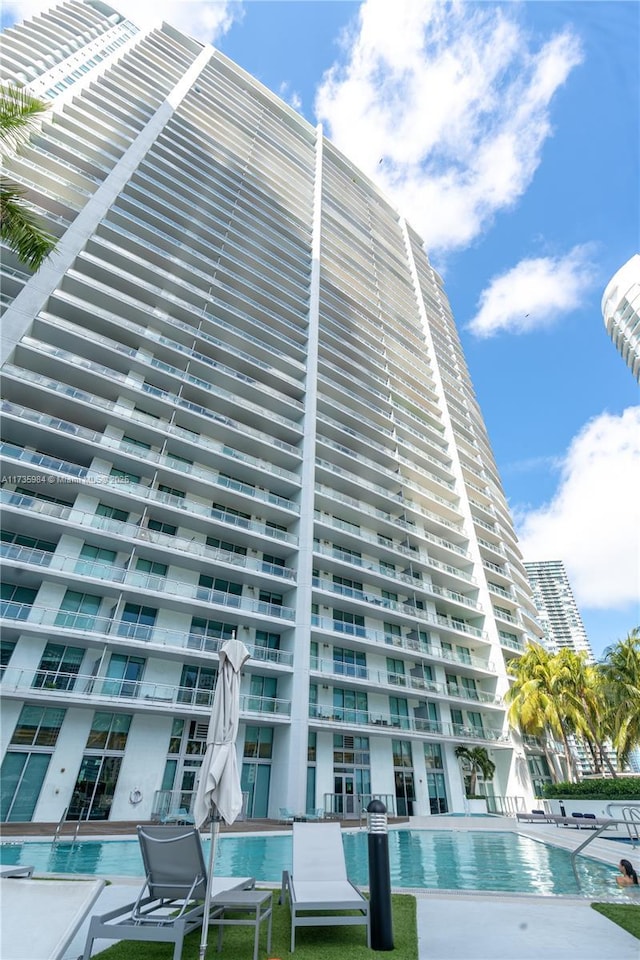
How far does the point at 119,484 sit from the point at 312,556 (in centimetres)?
1026

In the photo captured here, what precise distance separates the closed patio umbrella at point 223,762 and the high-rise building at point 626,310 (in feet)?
269

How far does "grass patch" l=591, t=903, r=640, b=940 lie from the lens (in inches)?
180

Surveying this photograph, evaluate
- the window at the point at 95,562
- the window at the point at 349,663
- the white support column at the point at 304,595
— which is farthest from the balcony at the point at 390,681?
the window at the point at 95,562

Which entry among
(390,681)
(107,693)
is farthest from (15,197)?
(390,681)

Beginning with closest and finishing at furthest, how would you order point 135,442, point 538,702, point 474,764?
point 135,442, point 538,702, point 474,764

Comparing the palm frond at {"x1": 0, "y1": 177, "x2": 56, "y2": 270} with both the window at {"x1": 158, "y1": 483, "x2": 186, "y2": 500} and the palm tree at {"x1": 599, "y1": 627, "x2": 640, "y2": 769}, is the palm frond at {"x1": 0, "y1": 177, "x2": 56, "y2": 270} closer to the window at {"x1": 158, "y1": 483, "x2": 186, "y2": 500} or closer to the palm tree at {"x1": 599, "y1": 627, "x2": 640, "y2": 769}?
the window at {"x1": 158, "y1": 483, "x2": 186, "y2": 500}

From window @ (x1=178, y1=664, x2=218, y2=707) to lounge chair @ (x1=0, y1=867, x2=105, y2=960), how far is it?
1583 cm

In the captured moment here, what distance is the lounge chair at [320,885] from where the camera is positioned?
4.51 m

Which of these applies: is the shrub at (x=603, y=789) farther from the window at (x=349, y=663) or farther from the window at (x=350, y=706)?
the window at (x=349, y=663)

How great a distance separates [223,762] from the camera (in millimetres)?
5266

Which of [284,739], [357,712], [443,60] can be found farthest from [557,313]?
[284,739]

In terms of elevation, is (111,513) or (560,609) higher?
(560,609)

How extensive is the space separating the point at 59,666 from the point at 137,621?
334 centimetres

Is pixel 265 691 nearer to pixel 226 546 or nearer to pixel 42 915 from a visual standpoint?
pixel 226 546
